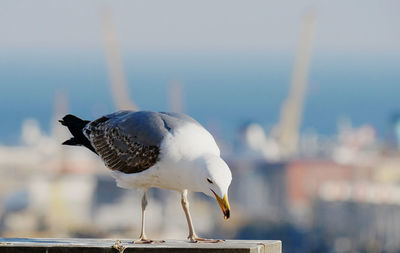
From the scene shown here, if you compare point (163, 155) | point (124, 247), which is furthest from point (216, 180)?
point (124, 247)

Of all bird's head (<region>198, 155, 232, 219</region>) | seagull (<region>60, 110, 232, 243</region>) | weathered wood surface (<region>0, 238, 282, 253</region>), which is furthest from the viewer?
seagull (<region>60, 110, 232, 243</region>)

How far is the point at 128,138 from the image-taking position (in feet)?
29.6

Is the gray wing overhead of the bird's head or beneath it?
overhead

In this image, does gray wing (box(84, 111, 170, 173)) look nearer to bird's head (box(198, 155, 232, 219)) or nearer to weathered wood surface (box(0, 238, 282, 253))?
bird's head (box(198, 155, 232, 219))

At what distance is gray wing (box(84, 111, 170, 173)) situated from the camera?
868cm

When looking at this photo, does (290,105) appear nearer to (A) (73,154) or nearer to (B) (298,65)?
(B) (298,65)

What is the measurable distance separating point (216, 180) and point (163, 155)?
54 cm

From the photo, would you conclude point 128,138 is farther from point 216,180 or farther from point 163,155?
point 216,180

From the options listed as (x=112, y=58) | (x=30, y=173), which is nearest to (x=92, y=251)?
(x=30, y=173)

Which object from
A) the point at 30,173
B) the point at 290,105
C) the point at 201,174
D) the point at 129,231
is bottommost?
the point at 201,174

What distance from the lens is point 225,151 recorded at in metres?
111

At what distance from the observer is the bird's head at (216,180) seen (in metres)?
8.11

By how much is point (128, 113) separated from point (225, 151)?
102m

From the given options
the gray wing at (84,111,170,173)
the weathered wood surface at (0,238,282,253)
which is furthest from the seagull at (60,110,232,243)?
the weathered wood surface at (0,238,282,253)
